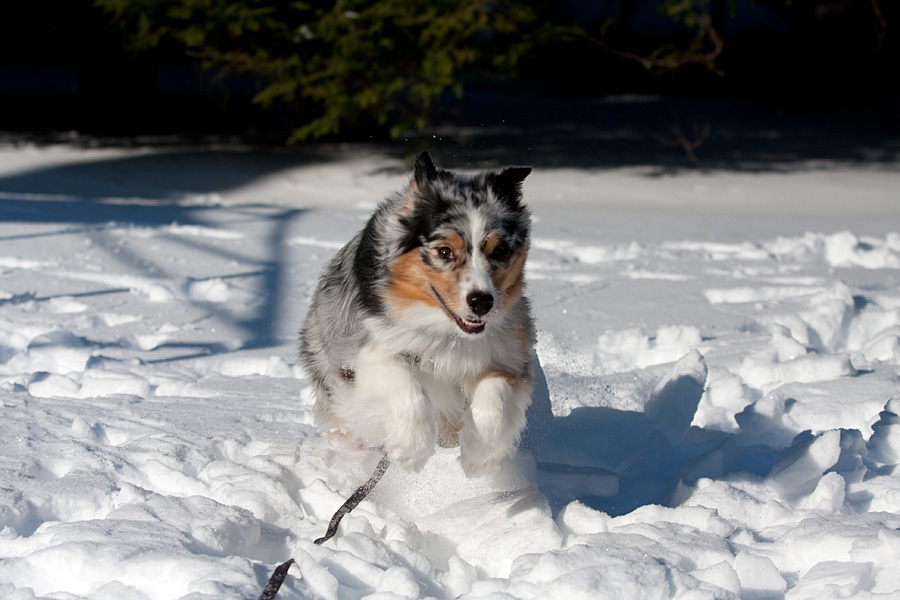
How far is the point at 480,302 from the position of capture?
3045 millimetres

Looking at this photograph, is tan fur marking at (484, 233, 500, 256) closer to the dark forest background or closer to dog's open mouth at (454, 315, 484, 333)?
dog's open mouth at (454, 315, 484, 333)

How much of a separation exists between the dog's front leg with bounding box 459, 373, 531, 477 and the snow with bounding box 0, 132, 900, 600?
155mm

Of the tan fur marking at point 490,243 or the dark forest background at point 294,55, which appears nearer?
the tan fur marking at point 490,243

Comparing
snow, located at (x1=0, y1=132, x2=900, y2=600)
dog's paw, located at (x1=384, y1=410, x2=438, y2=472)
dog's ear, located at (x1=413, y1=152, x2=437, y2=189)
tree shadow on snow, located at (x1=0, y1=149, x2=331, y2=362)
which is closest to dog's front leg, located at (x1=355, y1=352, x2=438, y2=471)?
dog's paw, located at (x1=384, y1=410, x2=438, y2=472)

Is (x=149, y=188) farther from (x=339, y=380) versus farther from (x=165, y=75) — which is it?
(x=165, y=75)

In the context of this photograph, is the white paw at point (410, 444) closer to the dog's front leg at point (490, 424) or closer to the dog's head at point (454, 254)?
the dog's front leg at point (490, 424)

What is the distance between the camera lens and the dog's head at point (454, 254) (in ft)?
10.3

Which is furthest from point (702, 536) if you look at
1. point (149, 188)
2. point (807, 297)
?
point (149, 188)

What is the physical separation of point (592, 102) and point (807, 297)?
19.3 meters

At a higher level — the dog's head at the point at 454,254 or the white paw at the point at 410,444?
the dog's head at the point at 454,254

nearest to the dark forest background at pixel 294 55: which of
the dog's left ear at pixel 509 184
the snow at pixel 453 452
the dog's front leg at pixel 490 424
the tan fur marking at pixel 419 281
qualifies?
the snow at pixel 453 452

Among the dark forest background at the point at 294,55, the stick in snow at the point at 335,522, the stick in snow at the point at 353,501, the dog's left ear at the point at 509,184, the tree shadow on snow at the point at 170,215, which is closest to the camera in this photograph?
the stick in snow at the point at 335,522

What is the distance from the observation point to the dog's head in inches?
123

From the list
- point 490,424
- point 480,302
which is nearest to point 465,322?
point 480,302
